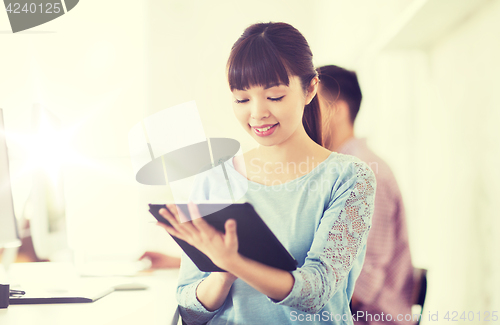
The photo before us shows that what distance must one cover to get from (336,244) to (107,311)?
0.44 m

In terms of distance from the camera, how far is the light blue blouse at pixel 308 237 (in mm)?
650

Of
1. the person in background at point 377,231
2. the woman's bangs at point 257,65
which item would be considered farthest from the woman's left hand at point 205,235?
the person in background at point 377,231

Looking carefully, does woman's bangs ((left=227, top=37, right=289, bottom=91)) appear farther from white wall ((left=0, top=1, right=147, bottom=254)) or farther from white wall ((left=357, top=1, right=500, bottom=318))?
white wall ((left=0, top=1, right=147, bottom=254))

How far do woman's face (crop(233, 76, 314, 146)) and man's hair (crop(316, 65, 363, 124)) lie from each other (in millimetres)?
447

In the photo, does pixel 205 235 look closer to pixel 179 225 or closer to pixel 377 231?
pixel 179 225

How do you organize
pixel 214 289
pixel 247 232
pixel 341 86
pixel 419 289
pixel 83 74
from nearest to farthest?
pixel 247 232, pixel 214 289, pixel 419 289, pixel 341 86, pixel 83 74

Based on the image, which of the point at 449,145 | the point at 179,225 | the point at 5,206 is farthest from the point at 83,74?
the point at 449,145

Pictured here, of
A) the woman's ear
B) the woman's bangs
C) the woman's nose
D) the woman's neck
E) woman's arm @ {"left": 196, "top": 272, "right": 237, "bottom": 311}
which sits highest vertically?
the woman's bangs

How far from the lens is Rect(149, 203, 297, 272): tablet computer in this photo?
490 millimetres

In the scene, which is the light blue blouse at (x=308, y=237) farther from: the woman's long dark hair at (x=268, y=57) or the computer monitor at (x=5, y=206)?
the computer monitor at (x=5, y=206)

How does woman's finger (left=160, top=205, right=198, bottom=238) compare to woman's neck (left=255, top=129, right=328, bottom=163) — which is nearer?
woman's finger (left=160, top=205, right=198, bottom=238)

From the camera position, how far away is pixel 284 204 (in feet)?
2.63

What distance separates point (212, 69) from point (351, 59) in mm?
626

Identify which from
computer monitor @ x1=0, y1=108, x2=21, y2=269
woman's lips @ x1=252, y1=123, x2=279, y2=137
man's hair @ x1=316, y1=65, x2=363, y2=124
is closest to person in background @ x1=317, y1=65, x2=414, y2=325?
man's hair @ x1=316, y1=65, x2=363, y2=124
